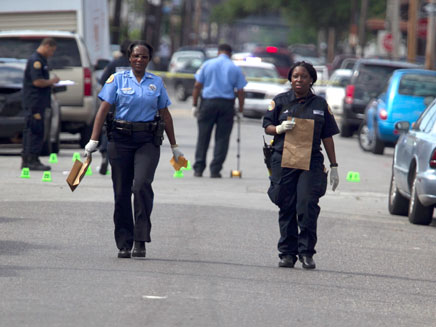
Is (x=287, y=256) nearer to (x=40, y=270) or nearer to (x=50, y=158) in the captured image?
(x=40, y=270)

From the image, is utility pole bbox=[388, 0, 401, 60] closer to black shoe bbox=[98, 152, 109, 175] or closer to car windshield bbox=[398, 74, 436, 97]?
car windshield bbox=[398, 74, 436, 97]

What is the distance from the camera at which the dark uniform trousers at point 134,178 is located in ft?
31.6

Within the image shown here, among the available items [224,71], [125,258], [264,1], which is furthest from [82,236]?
[264,1]

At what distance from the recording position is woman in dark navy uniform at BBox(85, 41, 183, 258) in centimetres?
961

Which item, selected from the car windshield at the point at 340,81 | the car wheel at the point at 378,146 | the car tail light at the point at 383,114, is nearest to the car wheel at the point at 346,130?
the car windshield at the point at 340,81

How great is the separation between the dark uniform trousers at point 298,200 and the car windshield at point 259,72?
77.0 feet

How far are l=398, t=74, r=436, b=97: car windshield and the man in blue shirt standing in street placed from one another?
6.33 metres

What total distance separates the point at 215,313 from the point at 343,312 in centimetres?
89

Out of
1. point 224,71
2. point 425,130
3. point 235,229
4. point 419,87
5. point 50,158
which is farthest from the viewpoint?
point 419,87

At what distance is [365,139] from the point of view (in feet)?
79.6

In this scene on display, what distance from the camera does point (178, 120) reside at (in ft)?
104

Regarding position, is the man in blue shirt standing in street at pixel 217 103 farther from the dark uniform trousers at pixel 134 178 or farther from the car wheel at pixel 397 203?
the dark uniform trousers at pixel 134 178

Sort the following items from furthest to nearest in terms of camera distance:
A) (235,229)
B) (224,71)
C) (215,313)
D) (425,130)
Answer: (224,71), (425,130), (235,229), (215,313)

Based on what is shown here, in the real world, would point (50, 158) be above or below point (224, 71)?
below
